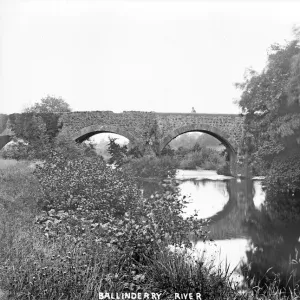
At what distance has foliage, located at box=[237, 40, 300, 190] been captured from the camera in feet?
40.7

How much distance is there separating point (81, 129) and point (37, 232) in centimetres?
1825

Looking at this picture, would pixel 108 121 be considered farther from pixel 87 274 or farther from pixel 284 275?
pixel 87 274

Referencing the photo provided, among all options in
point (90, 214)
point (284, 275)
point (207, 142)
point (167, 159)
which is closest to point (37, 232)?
point (90, 214)

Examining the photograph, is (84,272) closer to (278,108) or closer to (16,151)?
(278,108)

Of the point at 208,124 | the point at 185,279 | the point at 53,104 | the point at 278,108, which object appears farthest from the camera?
the point at 53,104

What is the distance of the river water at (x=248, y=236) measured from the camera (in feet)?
22.5

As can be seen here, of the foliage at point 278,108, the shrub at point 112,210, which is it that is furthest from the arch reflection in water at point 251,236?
the foliage at point 278,108

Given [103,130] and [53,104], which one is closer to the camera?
[103,130]

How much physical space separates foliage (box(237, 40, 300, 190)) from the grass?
8546 mm

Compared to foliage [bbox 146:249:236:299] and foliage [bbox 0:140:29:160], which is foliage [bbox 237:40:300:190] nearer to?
foliage [bbox 146:249:236:299]

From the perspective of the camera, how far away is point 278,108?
1320 cm

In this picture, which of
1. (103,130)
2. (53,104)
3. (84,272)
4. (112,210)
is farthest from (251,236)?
(53,104)

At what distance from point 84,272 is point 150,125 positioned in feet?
65.6

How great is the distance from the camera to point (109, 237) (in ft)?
17.2
